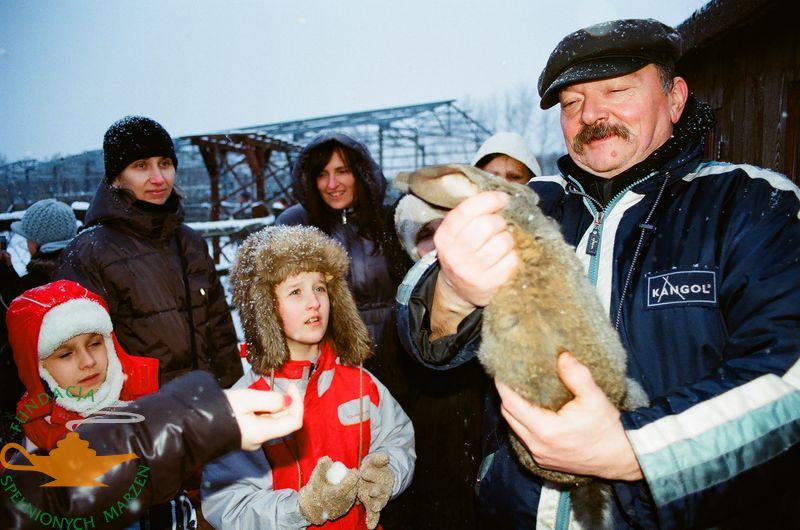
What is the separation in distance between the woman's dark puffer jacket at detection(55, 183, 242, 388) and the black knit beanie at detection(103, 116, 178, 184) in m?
0.21

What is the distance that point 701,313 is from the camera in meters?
1.36

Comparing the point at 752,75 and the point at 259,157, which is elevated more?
the point at 259,157

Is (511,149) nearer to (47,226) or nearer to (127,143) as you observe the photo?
(127,143)

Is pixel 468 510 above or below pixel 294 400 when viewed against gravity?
below

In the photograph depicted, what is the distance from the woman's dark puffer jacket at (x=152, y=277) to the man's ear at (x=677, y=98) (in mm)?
3294

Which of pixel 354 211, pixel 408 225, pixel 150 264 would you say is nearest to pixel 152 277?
pixel 150 264

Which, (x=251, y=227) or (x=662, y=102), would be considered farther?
(x=251, y=227)

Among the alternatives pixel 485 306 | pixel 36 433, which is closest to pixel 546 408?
pixel 485 306

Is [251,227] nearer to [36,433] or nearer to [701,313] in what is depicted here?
[36,433]

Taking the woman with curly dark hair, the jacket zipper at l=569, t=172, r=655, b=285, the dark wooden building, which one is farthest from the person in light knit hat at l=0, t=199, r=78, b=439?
the dark wooden building

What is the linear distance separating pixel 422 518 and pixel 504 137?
334 cm

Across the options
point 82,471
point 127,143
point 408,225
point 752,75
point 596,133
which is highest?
point 752,75

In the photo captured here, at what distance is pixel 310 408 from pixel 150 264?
176cm

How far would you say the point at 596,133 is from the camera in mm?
1783
